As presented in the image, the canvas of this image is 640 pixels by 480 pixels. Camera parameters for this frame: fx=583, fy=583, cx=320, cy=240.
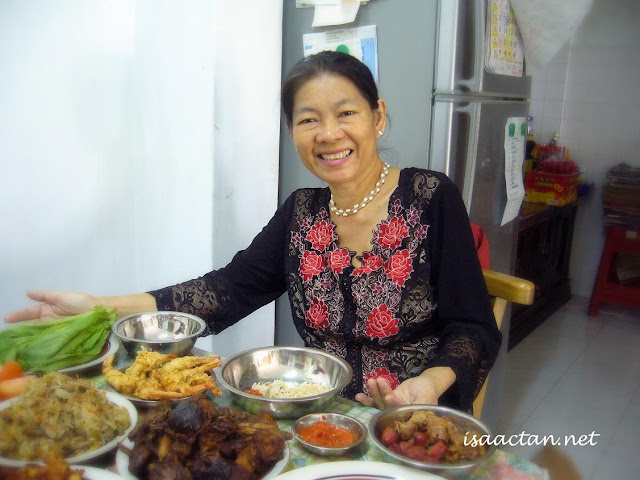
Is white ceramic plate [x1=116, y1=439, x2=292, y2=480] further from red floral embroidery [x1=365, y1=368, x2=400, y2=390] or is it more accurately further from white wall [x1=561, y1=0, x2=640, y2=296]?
white wall [x1=561, y1=0, x2=640, y2=296]

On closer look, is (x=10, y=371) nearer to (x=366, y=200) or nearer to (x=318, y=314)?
(x=318, y=314)

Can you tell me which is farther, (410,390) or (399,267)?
(399,267)

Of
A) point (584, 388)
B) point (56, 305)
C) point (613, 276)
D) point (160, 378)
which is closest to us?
point (160, 378)

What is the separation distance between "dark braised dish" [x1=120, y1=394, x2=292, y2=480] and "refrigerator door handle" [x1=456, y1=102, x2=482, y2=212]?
137 centimetres

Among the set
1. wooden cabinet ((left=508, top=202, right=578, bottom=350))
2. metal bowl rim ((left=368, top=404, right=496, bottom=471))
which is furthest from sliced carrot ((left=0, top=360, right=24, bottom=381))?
wooden cabinet ((left=508, top=202, right=578, bottom=350))

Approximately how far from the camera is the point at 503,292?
1494 millimetres

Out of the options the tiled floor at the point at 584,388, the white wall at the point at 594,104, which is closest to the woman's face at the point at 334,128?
→ the tiled floor at the point at 584,388

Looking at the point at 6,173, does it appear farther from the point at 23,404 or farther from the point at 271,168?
the point at 271,168

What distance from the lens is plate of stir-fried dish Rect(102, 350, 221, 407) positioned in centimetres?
104

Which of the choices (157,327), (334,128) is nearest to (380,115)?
(334,128)

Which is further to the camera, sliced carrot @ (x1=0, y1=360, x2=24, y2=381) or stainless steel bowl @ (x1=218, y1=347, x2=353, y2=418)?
stainless steel bowl @ (x1=218, y1=347, x2=353, y2=418)

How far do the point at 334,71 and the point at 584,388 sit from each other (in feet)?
8.50

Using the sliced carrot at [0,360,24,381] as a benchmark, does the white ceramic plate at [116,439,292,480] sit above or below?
below

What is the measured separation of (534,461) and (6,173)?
0.90m
